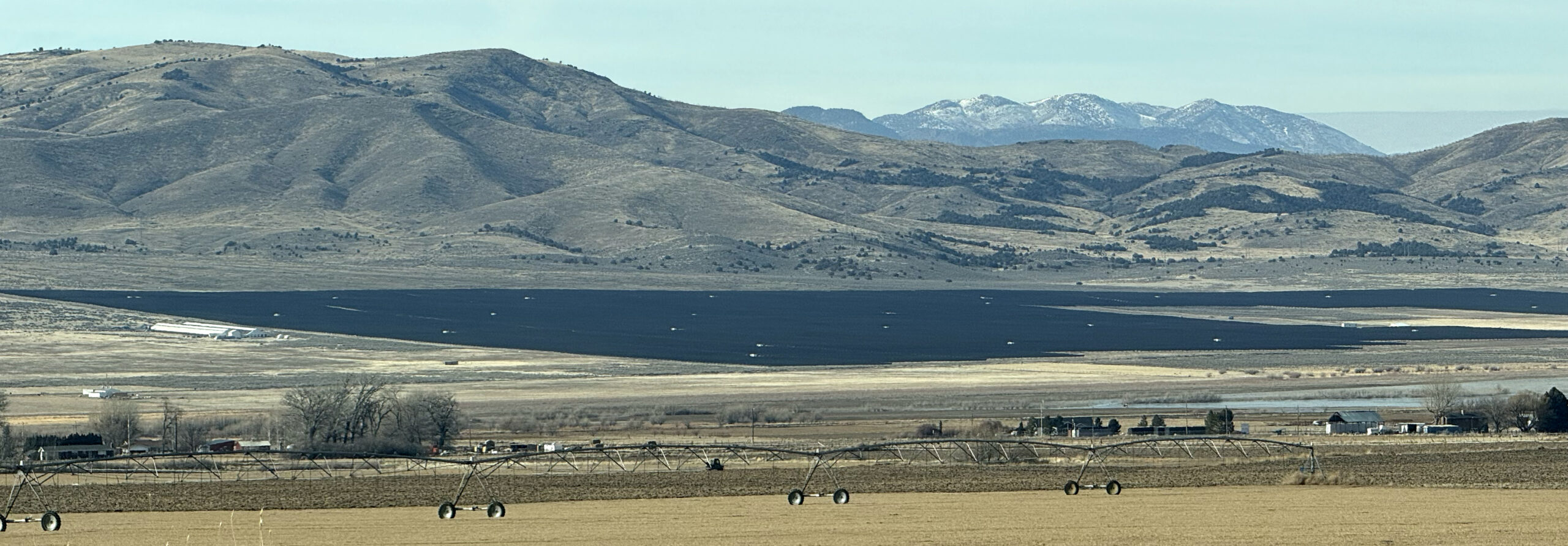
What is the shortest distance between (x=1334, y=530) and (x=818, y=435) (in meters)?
44.6

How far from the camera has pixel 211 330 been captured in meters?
167

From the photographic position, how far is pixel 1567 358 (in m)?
150

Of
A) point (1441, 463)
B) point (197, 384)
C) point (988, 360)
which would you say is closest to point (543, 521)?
point (1441, 463)

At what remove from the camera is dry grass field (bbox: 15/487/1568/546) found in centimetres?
4844

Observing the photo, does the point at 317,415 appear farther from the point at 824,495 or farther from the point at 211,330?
the point at 211,330

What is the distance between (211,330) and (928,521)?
4947 inches

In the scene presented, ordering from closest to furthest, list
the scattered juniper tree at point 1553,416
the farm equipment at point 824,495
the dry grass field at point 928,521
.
→ the dry grass field at point 928,521, the farm equipment at point 824,495, the scattered juniper tree at point 1553,416

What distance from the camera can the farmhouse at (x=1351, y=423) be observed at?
3684 inches

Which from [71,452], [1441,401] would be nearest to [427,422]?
[71,452]

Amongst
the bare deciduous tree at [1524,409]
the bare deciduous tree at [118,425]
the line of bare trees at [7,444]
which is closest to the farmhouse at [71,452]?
the line of bare trees at [7,444]

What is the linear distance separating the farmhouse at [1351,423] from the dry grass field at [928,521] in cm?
3278

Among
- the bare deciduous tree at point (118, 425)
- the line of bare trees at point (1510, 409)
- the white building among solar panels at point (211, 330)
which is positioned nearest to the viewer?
the bare deciduous tree at point (118, 425)

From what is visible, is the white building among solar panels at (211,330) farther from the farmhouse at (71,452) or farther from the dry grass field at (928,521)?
the dry grass field at (928,521)

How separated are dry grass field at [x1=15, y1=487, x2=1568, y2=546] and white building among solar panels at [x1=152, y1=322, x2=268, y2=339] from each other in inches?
4380
